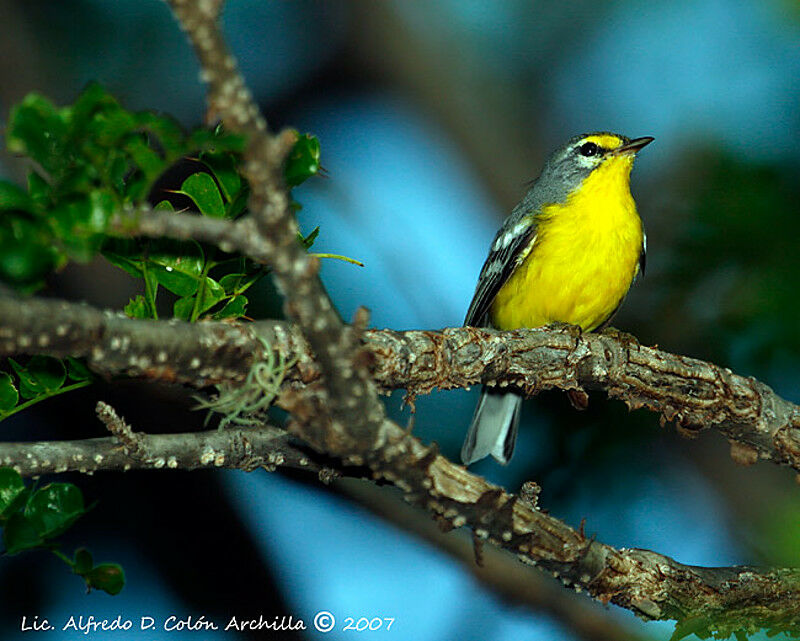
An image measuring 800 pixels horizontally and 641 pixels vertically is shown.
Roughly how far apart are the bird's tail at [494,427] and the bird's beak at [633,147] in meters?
1.34

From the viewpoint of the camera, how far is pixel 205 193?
2141 millimetres

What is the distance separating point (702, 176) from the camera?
465cm

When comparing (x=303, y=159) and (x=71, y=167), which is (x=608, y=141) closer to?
(x=303, y=159)

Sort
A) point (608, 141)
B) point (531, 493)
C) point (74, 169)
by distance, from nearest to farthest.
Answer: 1. point (74, 169)
2. point (531, 493)
3. point (608, 141)

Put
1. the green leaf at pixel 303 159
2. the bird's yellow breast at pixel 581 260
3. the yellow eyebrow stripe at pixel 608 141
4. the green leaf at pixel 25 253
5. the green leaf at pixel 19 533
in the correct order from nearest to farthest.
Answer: the green leaf at pixel 25 253 < the green leaf at pixel 19 533 < the green leaf at pixel 303 159 < the bird's yellow breast at pixel 581 260 < the yellow eyebrow stripe at pixel 608 141

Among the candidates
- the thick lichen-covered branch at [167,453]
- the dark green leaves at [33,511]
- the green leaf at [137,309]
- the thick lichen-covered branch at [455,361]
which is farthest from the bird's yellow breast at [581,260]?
the dark green leaves at [33,511]

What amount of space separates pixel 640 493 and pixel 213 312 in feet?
9.53

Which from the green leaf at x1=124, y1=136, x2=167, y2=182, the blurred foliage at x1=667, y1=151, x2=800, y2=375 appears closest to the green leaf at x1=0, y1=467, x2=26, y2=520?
Result: the green leaf at x1=124, y1=136, x2=167, y2=182

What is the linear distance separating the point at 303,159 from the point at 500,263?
2529 millimetres

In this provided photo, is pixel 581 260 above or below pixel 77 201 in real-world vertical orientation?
above

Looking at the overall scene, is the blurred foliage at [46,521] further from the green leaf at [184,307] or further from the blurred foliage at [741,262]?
the blurred foliage at [741,262]

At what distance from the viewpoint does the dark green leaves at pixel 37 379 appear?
6.81ft

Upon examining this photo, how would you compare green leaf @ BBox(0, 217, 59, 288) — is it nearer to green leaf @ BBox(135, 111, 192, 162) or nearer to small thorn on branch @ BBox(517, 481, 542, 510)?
green leaf @ BBox(135, 111, 192, 162)

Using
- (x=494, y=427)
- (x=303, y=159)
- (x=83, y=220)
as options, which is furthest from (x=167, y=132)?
(x=494, y=427)
